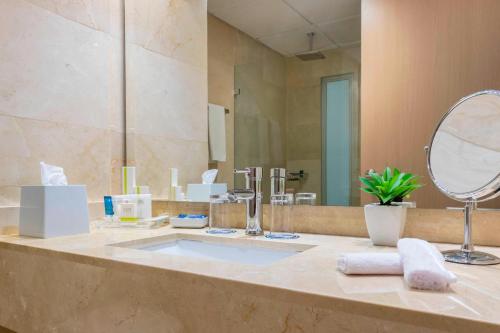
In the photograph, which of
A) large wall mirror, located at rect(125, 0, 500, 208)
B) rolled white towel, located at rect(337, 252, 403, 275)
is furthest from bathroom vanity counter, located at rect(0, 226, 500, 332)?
large wall mirror, located at rect(125, 0, 500, 208)

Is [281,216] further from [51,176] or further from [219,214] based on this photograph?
[51,176]

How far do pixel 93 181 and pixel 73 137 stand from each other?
186 millimetres

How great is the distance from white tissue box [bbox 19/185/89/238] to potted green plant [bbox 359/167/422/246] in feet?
2.87

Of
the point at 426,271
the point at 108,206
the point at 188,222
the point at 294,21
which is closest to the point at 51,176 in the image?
the point at 108,206

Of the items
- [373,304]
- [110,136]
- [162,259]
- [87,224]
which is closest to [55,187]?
[87,224]

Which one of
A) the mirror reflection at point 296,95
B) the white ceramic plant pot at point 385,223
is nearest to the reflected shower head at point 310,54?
the mirror reflection at point 296,95

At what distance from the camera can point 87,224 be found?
120cm

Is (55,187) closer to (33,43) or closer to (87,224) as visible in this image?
(87,224)

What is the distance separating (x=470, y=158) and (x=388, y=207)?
21 centimetres

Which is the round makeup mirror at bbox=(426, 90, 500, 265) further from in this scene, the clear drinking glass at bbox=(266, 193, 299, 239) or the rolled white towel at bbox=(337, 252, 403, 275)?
the clear drinking glass at bbox=(266, 193, 299, 239)

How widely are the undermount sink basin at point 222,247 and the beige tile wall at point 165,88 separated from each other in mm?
318

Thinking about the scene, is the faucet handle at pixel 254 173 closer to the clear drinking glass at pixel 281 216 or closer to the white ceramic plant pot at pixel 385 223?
the clear drinking glass at pixel 281 216

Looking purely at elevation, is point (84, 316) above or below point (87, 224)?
below

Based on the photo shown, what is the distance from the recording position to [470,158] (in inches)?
30.9
